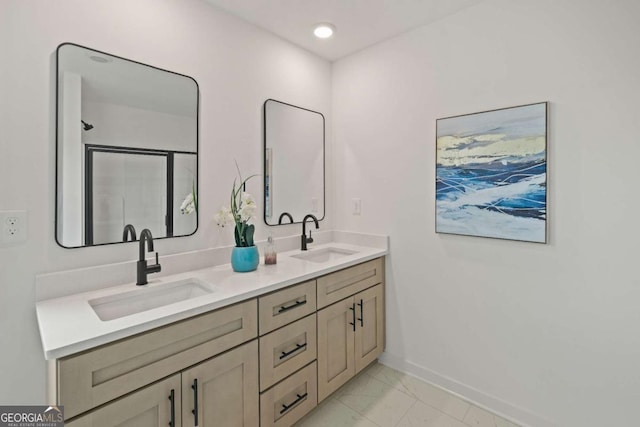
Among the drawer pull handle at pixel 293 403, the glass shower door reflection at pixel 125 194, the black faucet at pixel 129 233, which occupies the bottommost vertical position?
the drawer pull handle at pixel 293 403

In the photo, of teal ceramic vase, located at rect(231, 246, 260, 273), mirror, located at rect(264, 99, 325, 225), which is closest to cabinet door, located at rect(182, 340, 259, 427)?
teal ceramic vase, located at rect(231, 246, 260, 273)

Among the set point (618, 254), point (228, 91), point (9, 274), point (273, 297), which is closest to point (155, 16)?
point (228, 91)

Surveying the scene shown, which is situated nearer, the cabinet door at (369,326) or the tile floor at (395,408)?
the tile floor at (395,408)

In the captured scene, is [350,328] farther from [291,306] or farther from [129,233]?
[129,233]

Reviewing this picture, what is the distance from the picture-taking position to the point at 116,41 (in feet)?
4.92

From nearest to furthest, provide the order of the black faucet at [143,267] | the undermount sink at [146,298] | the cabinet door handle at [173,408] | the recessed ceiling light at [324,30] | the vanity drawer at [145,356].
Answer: the vanity drawer at [145,356] → the cabinet door handle at [173,408] → the undermount sink at [146,298] → the black faucet at [143,267] → the recessed ceiling light at [324,30]

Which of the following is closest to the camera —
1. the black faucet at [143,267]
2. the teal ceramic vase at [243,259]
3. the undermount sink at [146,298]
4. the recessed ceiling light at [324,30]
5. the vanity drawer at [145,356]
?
the vanity drawer at [145,356]

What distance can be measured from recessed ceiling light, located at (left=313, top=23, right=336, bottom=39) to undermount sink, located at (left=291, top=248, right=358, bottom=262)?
4.97ft

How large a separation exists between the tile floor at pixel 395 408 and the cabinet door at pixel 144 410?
2.83 feet

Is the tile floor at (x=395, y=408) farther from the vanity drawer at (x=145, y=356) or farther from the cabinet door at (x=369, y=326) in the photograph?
the vanity drawer at (x=145, y=356)

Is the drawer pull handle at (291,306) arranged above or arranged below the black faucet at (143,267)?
below

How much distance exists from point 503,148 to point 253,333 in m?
1.64

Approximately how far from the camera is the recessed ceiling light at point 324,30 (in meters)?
2.09

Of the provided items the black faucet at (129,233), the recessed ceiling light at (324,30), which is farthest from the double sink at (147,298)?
the recessed ceiling light at (324,30)
